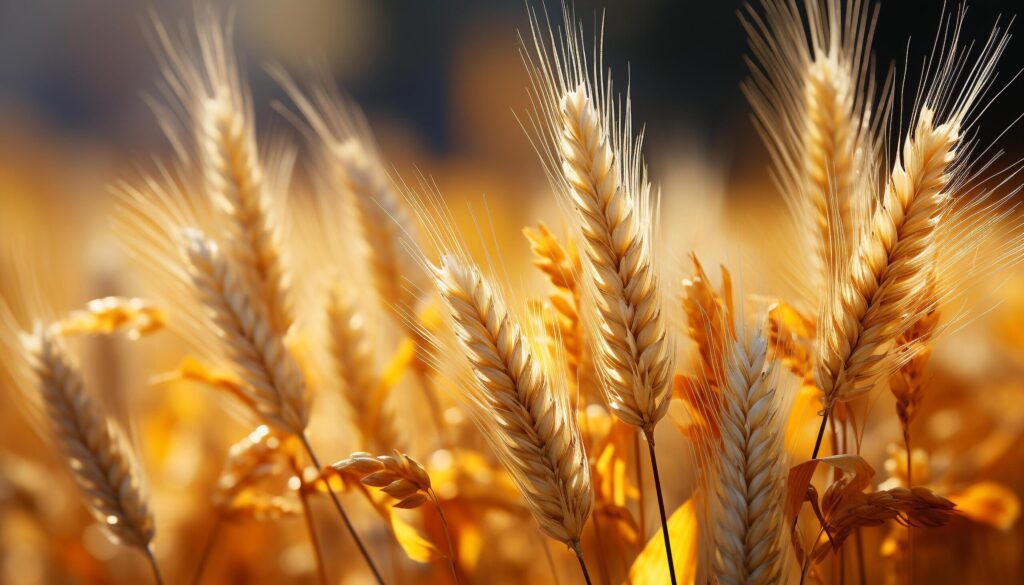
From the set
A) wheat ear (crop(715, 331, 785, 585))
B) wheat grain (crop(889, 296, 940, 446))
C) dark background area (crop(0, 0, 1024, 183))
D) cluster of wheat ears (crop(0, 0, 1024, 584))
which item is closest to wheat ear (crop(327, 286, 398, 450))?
cluster of wheat ears (crop(0, 0, 1024, 584))

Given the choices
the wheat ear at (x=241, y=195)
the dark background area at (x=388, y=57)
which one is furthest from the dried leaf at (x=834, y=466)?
the dark background area at (x=388, y=57)

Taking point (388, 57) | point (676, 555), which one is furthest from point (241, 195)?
point (388, 57)

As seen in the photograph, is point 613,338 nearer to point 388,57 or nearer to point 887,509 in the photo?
point 887,509

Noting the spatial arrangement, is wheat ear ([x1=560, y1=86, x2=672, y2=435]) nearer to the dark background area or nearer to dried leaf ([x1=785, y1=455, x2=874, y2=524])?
dried leaf ([x1=785, y1=455, x2=874, y2=524])

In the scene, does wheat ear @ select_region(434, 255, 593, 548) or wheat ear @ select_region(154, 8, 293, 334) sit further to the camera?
wheat ear @ select_region(154, 8, 293, 334)

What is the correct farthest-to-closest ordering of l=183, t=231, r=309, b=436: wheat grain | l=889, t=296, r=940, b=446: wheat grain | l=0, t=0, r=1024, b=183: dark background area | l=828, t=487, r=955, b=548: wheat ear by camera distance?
l=0, t=0, r=1024, b=183: dark background area < l=183, t=231, r=309, b=436: wheat grain < l=889, t=296, r=940, b=446: wheat grain < l=828, t=487, r=955, b=548: wheat ear

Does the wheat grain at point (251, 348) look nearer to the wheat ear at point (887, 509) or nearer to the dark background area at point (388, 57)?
the wheat ear at point (887, 509)

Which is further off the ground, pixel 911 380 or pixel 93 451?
pixel 911 380

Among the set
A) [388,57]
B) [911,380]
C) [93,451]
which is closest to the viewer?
[911,380]
